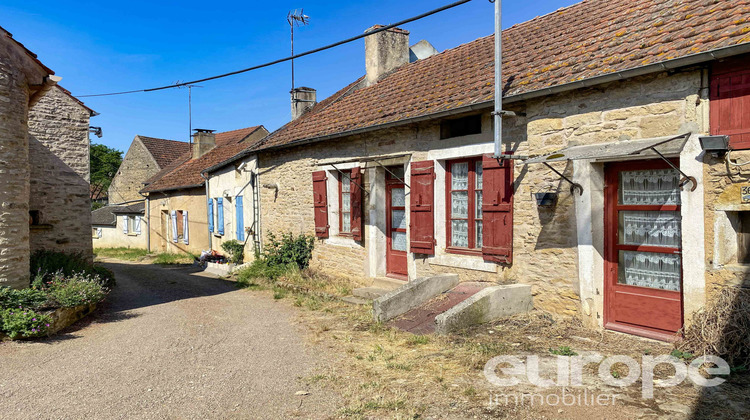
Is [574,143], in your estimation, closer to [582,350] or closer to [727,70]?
[727,70]

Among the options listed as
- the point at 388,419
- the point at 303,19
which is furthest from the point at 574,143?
the point at 303,19

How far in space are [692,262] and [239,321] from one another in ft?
19.2

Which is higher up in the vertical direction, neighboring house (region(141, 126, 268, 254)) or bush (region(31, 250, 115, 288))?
neighboring house (region(141, 126, 268, 254))

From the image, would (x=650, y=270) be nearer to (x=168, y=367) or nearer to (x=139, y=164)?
(x=168, y=367)

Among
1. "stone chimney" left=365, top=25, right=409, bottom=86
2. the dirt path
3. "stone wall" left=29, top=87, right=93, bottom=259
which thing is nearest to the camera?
the dirt path

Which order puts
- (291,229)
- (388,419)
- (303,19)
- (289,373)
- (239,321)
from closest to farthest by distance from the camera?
(388,419) < (289,373) < (239,321) < (291,229) < (303,19)

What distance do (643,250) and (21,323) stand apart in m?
7.45

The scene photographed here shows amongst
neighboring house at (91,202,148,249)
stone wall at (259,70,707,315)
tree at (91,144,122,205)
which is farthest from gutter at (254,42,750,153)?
tree at (91,144,122,205)

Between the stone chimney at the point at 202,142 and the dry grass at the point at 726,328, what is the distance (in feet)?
65.5

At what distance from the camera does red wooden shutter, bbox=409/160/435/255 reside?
7.58 metres

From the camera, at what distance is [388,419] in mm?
3668

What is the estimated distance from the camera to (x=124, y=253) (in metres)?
21.3

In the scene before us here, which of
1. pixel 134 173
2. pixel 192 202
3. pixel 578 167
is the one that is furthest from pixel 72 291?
pixel 134 173

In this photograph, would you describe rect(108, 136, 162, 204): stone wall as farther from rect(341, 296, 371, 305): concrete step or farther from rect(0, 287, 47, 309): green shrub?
rect(341, 296, 371, 305): concrete step
